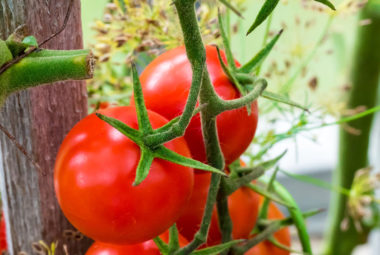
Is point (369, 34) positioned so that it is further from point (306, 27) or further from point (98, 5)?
point (98, 5)

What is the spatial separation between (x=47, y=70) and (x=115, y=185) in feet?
0.22

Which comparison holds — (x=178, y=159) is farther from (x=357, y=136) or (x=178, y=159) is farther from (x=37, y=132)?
(x=357, y=136)

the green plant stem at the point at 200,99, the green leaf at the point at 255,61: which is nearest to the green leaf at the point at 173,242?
→ the green plant stem at the point at 200,99

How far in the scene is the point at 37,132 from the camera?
1.03ft

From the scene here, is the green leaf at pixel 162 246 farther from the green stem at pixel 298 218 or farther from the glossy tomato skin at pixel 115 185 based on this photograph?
the green stem at pixel 298 218

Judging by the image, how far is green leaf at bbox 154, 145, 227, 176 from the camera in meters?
0.25

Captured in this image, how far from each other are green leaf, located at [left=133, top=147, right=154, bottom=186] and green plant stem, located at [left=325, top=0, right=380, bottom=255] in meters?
0.55

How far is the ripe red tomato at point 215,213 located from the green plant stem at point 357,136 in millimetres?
437

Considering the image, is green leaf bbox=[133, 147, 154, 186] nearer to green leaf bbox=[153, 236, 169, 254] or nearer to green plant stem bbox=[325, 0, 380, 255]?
green leaf bbox=[153, 236, 169, 254]

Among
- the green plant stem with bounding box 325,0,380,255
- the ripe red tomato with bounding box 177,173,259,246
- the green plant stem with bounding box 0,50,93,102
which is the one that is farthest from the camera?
the green plant stem with bounding box 325,0,380,255

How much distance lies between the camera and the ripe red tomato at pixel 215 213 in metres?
0.34

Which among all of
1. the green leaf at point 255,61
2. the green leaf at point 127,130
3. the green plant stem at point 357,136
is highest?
the green leaf at point 255,61

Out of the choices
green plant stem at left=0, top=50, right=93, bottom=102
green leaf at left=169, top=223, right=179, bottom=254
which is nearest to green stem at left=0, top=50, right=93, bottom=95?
green plant stem at left=0, top=50, right=93, bottom=102

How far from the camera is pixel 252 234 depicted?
1.29 feet
